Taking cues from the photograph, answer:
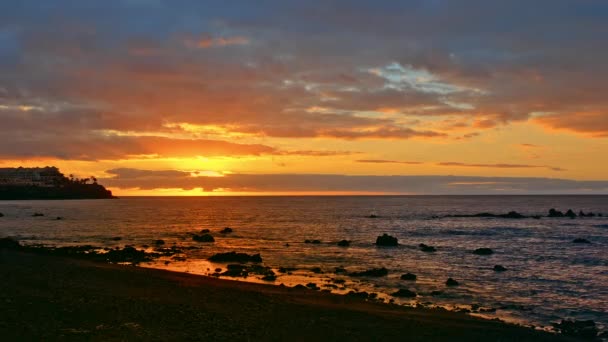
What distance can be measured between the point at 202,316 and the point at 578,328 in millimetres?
16840

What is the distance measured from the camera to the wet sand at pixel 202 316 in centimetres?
1770

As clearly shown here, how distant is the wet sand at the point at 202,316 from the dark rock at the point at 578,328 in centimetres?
204

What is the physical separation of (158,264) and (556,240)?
2182 inches

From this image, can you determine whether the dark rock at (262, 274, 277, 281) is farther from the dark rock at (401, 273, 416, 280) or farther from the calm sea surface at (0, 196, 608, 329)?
the dark rock at (401, 273, 416, 280)

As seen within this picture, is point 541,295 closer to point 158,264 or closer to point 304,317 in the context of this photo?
point 304,317

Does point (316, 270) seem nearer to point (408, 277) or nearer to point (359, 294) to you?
point (408, 277)

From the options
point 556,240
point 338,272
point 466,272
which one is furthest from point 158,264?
point 556,240

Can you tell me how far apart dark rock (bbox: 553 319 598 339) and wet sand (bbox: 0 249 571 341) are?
2042 mm

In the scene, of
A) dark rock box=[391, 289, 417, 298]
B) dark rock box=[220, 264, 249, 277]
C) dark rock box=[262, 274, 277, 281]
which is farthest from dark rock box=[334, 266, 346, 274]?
dark rock box=[391, 289, 417, 298]

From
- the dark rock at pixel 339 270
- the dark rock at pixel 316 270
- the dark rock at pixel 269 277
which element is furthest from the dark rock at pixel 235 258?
the dark rock at pixel 269 277

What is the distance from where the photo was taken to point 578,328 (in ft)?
78.4

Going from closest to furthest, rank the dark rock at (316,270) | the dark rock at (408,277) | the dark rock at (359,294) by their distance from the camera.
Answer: the dark rock at (359,294), the dark rock at (408,277), the dark rock at (316,270)

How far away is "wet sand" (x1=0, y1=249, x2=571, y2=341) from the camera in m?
17.7

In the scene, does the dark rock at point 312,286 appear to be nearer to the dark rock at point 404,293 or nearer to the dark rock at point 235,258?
the dark rock at point 404,293
